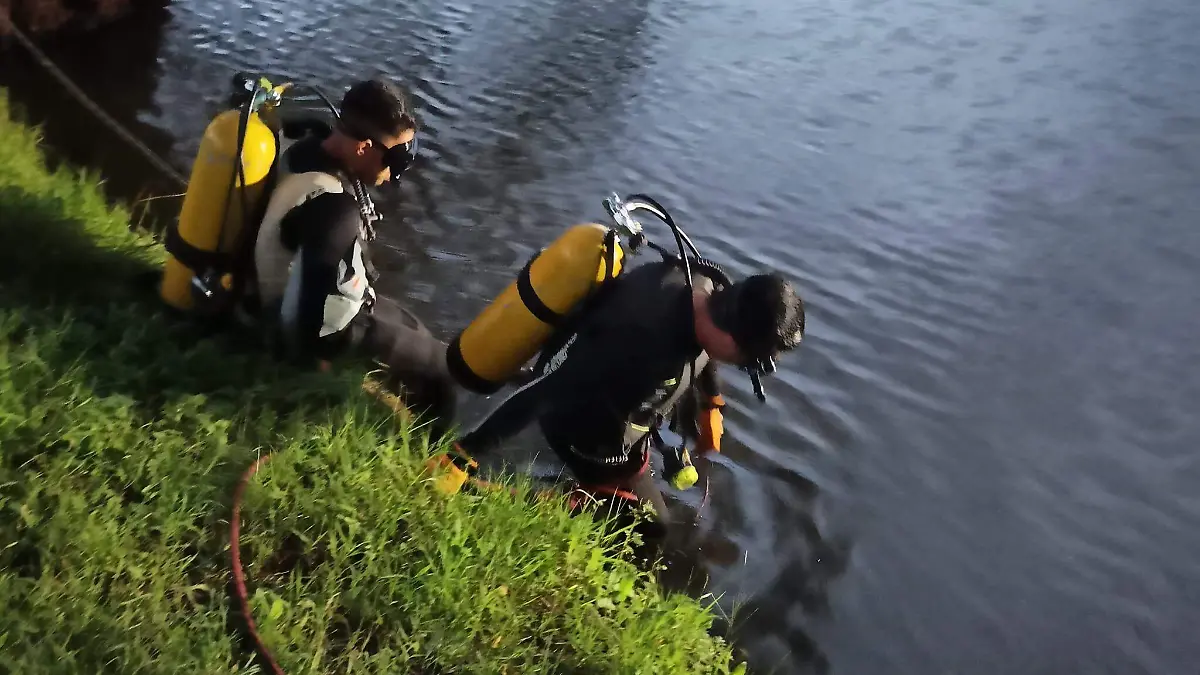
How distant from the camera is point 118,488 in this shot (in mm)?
2586

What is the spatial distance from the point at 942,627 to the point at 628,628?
2043mm

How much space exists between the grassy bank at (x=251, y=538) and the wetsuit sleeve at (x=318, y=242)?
26 cm

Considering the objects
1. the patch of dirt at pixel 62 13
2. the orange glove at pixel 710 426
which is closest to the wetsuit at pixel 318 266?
the orange glove at pixel 710 426

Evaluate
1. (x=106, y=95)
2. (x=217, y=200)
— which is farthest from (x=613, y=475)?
(x=106, y=95)

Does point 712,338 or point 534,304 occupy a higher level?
point 712,338

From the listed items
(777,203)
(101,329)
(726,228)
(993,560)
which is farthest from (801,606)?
(777,203)

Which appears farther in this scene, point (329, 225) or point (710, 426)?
point (710, 426)

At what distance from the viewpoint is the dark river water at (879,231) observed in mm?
4277

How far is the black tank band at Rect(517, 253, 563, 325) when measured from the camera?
11.5 ft

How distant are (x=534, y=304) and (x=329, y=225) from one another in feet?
2.81

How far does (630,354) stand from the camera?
330cm

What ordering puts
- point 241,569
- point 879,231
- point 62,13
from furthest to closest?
point 62,13
point 879,231
point 241,569

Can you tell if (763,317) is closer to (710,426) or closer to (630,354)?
(630,354)

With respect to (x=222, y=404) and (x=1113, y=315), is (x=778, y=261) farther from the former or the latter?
(x=222, y=404)
